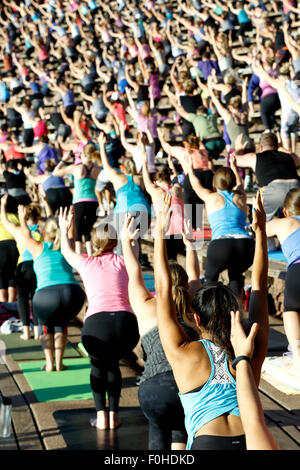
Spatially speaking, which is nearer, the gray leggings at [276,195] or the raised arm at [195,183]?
the raised arm at [195,183]

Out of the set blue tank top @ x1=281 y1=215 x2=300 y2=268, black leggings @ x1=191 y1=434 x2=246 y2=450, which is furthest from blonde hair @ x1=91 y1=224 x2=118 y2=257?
black leggings @ x1=191 y1=434 x2=246 y2=450

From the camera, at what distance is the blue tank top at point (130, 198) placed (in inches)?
306

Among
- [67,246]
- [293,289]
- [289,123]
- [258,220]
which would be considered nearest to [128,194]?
[67,246]

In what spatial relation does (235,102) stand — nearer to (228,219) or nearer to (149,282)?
(149,282)

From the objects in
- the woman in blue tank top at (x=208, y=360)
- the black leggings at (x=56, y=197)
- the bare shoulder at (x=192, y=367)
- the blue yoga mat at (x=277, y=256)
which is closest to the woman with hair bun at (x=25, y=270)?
the black leggings at (x=56, y=197)

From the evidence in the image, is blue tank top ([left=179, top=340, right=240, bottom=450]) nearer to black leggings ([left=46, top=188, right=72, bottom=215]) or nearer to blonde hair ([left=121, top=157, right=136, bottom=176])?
blonde hair ([left=121, top=157, right=136, bottom=176])

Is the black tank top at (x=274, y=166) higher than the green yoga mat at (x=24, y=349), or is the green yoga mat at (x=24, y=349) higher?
the black tank top at (x=274, y=166)

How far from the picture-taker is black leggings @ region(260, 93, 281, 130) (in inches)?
417

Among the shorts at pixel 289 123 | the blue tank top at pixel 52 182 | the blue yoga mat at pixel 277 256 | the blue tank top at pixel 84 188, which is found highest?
the shorts at pixel 289 123

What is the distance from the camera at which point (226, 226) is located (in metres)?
6.21

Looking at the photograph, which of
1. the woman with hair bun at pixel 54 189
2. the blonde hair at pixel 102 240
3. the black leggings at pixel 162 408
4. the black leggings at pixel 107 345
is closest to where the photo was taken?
the black leggings at pixel 162 408

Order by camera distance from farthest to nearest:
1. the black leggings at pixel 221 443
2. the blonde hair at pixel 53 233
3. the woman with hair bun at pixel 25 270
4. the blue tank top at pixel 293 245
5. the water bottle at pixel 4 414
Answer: the woman with hair bun at pixel 25 270, the blonde hair at pixel 53 233, the blue tank top at pixel 293 245, the water bottle at pixel 4 414, the black leggings at pixel 221 443

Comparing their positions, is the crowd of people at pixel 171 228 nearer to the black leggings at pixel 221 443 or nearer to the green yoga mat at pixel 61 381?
the black leggings at pixel 221 443
